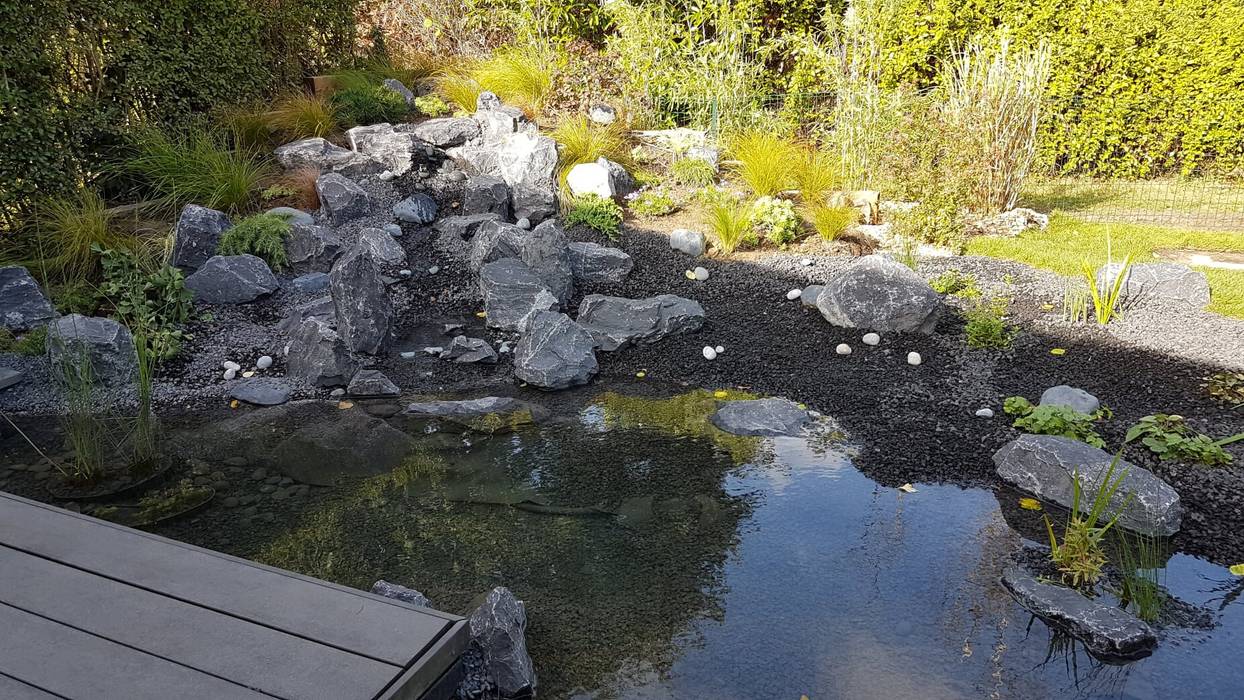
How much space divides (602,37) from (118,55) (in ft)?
18.0

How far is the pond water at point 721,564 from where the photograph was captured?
267 cm

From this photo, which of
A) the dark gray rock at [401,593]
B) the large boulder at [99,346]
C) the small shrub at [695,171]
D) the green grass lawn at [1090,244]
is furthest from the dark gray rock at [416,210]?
the dark gray rock at [401,593]

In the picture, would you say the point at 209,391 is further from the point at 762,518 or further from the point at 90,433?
the point at 762,518

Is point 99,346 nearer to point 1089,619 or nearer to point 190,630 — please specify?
point 190,630

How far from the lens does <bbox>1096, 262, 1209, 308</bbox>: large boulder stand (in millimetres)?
5320

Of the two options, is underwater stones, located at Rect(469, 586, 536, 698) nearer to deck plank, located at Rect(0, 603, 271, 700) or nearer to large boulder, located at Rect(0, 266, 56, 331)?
deck plank, located at Rect(0, 603, 271, 700)

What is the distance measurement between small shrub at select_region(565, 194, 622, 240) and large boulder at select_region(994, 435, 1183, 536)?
3.85 metres

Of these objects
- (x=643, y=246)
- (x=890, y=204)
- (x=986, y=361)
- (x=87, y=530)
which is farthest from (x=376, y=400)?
(x=890, y=204)

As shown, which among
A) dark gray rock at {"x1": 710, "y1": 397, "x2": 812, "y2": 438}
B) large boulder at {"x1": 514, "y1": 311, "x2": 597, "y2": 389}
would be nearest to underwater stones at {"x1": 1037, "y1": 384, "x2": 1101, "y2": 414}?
dark gray rock at {"x1": 710, "y1": 397, "x2": 812, "y2": 438}

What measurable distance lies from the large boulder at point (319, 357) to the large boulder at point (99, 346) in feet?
3.01

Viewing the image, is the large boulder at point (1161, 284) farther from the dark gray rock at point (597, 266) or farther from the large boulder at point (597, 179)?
the large boulder at point (597, 179)

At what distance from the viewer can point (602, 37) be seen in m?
10.3

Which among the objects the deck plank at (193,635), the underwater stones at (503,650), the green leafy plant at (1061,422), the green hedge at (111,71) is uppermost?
the green hedge at (111,71)

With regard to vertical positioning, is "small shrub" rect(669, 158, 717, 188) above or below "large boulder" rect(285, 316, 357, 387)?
above
